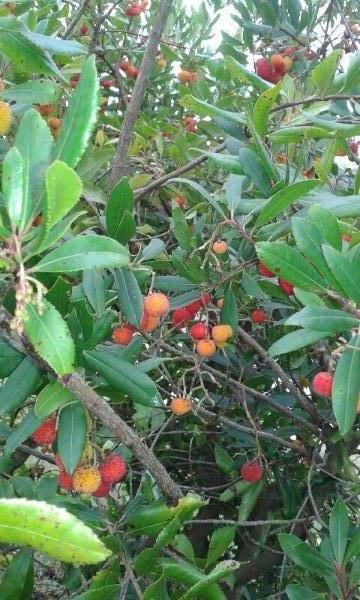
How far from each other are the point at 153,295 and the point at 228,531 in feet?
1.66

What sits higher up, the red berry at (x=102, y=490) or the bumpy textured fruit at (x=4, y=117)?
the bumpy textured fruit at (x=4, y=117)

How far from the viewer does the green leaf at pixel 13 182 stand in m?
0.58

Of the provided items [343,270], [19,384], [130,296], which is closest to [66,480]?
[19,384]

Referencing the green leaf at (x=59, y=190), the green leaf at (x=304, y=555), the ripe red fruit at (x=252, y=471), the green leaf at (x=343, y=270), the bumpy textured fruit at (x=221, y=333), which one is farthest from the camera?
the ripe red fruit at (x=252, y=471)

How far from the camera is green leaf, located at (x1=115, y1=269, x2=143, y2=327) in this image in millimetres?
958

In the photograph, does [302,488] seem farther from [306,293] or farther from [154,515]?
[306,293]

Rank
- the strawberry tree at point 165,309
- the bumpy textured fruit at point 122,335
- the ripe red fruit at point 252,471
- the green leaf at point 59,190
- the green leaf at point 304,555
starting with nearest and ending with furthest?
the green leaf at point 59,190 → the strawberry tree at point 165,309 → the bumpy textured fruit at point 122,335 → the green leaf at point 304,555 → the ripe red fruit at point 252,471

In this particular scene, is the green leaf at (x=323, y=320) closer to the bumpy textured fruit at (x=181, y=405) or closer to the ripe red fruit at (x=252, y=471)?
the bumpy textured fruit at (x=181, y=405)

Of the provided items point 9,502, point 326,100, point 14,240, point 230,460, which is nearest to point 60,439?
point 14,240

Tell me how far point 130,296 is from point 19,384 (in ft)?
0.68

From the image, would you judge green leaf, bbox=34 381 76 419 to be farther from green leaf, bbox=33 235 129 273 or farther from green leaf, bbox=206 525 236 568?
green leaf, bbox=206 525 236 568

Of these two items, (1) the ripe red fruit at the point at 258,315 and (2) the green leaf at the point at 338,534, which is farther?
(1) the ripe red fruit at the point at 258,315

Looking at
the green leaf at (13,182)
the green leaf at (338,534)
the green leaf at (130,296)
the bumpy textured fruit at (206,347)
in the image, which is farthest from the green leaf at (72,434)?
the green leaf at (338,534)

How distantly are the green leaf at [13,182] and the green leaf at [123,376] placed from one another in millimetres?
349
